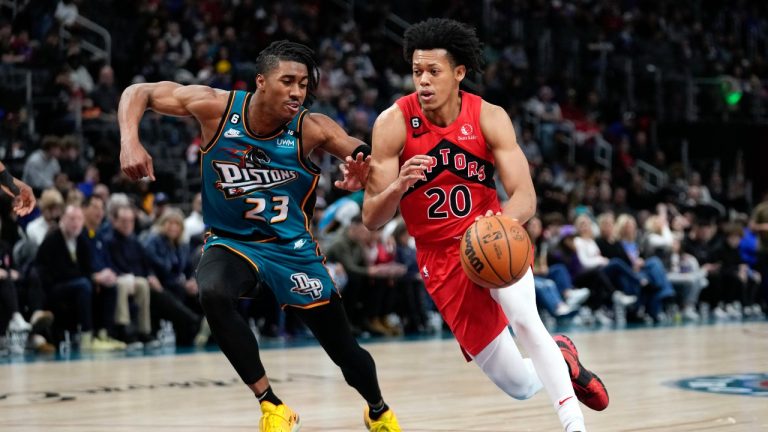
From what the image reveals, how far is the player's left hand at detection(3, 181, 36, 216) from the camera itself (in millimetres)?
6594

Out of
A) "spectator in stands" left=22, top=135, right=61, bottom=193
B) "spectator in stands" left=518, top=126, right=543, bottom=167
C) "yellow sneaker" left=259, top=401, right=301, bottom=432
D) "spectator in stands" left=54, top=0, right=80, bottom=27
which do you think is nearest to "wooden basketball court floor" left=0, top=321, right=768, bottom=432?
"yellow sneaker" left=259, top=401, right=301, bottom=432

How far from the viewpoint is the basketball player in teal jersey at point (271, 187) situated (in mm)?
6082

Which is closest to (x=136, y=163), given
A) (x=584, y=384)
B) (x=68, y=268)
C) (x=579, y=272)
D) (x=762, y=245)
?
(x=584, y=384)

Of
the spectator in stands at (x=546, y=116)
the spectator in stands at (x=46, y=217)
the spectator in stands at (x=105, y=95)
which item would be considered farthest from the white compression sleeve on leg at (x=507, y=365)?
the spectator in stands at (x=546, y=116)

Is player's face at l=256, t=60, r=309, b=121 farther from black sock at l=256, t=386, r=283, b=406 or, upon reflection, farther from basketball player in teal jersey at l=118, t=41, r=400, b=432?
black sock at l=256, t=386, r=283, b=406

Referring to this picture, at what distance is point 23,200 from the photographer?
21.8 feet

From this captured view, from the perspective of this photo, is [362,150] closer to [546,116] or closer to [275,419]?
[275,419]

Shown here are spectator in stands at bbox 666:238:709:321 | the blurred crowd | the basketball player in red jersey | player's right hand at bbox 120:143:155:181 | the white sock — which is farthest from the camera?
spectator in stands at bbox 666:238:709:321

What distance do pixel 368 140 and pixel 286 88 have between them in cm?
1245

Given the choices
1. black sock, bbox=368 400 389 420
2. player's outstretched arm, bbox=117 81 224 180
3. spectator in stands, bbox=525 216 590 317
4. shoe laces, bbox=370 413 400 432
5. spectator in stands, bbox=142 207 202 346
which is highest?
player's outstretched arm, bbox=117 81 224 180

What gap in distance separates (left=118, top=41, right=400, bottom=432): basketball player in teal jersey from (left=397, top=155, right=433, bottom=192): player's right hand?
1.33ft

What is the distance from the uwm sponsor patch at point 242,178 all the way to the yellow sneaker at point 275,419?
3.29 ft

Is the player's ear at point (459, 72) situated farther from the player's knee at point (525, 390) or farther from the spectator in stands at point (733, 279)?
the spectator in stands at point (733, 279)

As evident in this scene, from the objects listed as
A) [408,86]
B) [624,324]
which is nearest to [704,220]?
[624,324]
